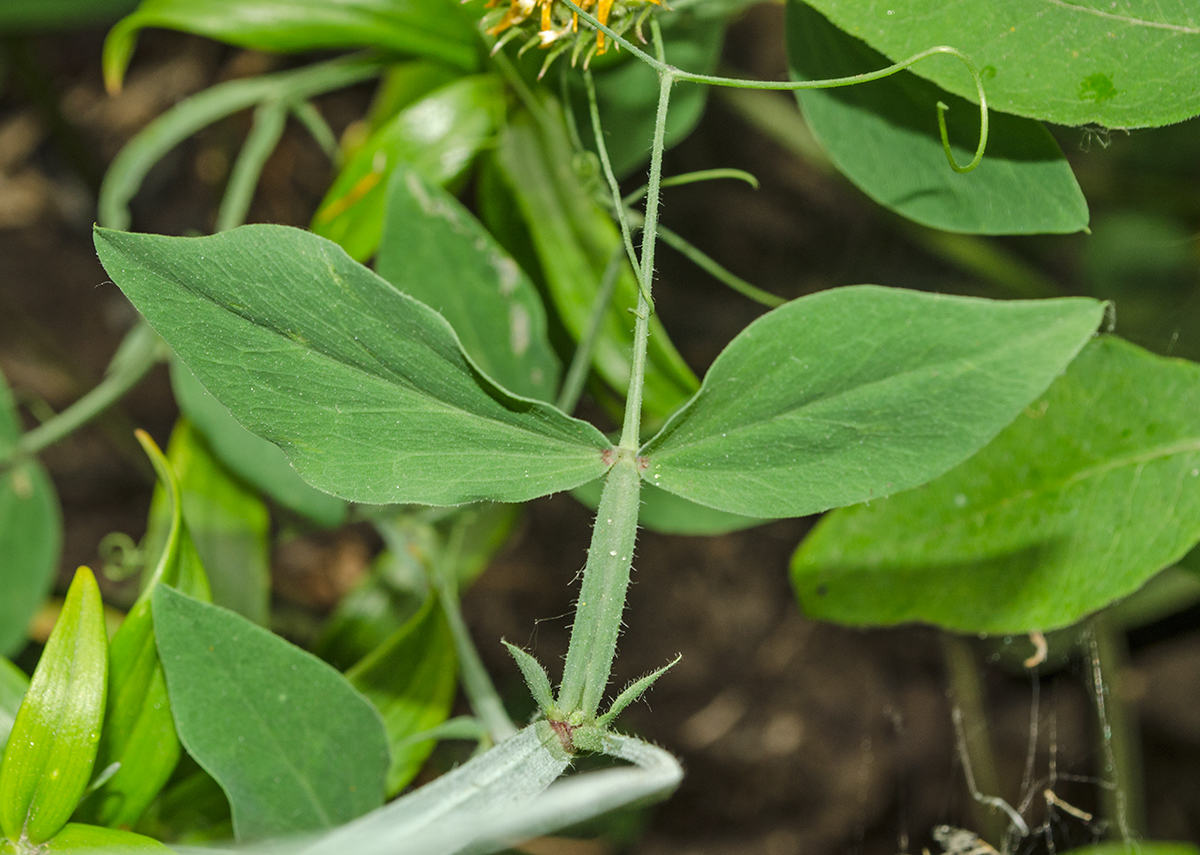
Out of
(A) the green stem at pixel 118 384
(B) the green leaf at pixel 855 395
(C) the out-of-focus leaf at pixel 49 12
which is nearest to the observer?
(B) the green leaf at pixel 855 395

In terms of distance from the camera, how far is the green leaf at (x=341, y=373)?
19.4 inches

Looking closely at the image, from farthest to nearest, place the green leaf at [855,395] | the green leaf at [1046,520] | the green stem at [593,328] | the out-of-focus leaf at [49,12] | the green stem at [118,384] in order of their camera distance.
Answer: the out-of-focus leaf at [49,12]
the green stem at [118,384]
the green stem at [593,328]
the green leaf at [1046,520]
the green leaf at [855,395]

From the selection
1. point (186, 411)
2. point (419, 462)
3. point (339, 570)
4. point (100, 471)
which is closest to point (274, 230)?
point (419, 462)

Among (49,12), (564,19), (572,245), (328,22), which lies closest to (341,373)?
(564,19)

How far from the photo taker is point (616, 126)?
0.83 m

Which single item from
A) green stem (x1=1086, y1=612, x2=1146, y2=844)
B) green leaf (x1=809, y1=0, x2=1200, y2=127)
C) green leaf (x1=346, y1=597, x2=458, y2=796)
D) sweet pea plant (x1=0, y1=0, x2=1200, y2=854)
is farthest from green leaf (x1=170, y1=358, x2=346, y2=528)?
green stem (x1=1086, y1=612, x2=1146, y2=844)

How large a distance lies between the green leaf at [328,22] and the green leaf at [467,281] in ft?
0.62

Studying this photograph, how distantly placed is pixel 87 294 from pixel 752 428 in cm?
151

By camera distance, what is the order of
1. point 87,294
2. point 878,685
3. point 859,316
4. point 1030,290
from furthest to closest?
point 87,294, point 878,685, point 1030,290, point 859,316

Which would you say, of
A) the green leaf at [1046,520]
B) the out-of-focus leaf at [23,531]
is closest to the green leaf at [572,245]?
the green leaf at [1046,520]

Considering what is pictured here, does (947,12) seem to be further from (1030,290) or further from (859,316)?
(1030,290)

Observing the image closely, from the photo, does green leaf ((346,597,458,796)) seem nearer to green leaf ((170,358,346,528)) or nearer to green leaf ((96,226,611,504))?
green leaf ((170,358,346,528))

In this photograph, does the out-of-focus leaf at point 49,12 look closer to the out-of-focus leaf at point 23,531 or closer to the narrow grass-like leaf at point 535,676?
the out-of-focus leaf at point 23,531

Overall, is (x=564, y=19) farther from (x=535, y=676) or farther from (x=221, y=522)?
(x=221, y=522)
